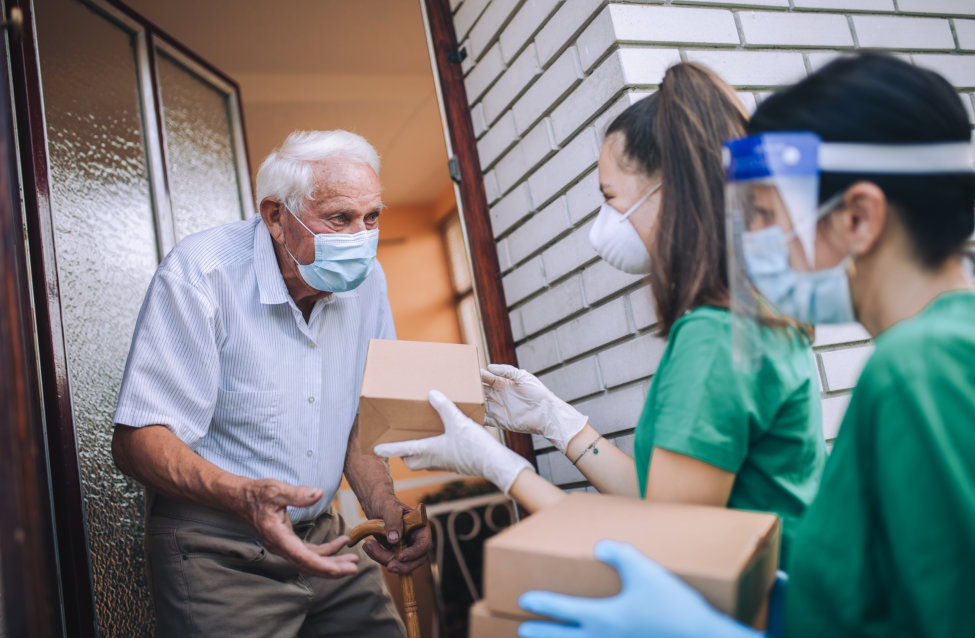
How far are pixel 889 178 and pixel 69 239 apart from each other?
241cm

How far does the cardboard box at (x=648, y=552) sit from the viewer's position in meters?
0.92

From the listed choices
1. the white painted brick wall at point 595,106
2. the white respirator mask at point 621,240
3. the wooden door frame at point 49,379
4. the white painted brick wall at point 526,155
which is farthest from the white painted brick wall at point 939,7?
the wooden door frame at point 49,379

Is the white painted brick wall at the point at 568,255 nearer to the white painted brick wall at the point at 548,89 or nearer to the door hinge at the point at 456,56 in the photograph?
the white painted brick wall at the point at 548,89

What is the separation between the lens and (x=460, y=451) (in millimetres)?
1359

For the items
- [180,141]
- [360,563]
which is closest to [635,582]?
[360,563]

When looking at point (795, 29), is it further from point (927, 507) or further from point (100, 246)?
point (100, 246)

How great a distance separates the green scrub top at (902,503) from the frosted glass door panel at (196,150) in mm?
2750

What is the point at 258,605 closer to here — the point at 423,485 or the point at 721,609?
the point at 721,609

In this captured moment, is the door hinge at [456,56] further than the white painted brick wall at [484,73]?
Yes

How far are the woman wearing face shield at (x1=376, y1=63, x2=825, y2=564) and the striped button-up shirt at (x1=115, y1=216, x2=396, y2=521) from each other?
0.60 m

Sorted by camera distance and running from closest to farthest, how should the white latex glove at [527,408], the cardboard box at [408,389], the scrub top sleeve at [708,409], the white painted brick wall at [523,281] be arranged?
the scrub top sleeve at [708,409]
the cardboard box at [408,389]
the white latex glove at [527,408]
the white painted brick wall at [523,281]

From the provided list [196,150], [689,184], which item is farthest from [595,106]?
[196,150]

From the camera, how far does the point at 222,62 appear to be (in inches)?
162

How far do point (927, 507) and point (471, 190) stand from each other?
1.93 metres
